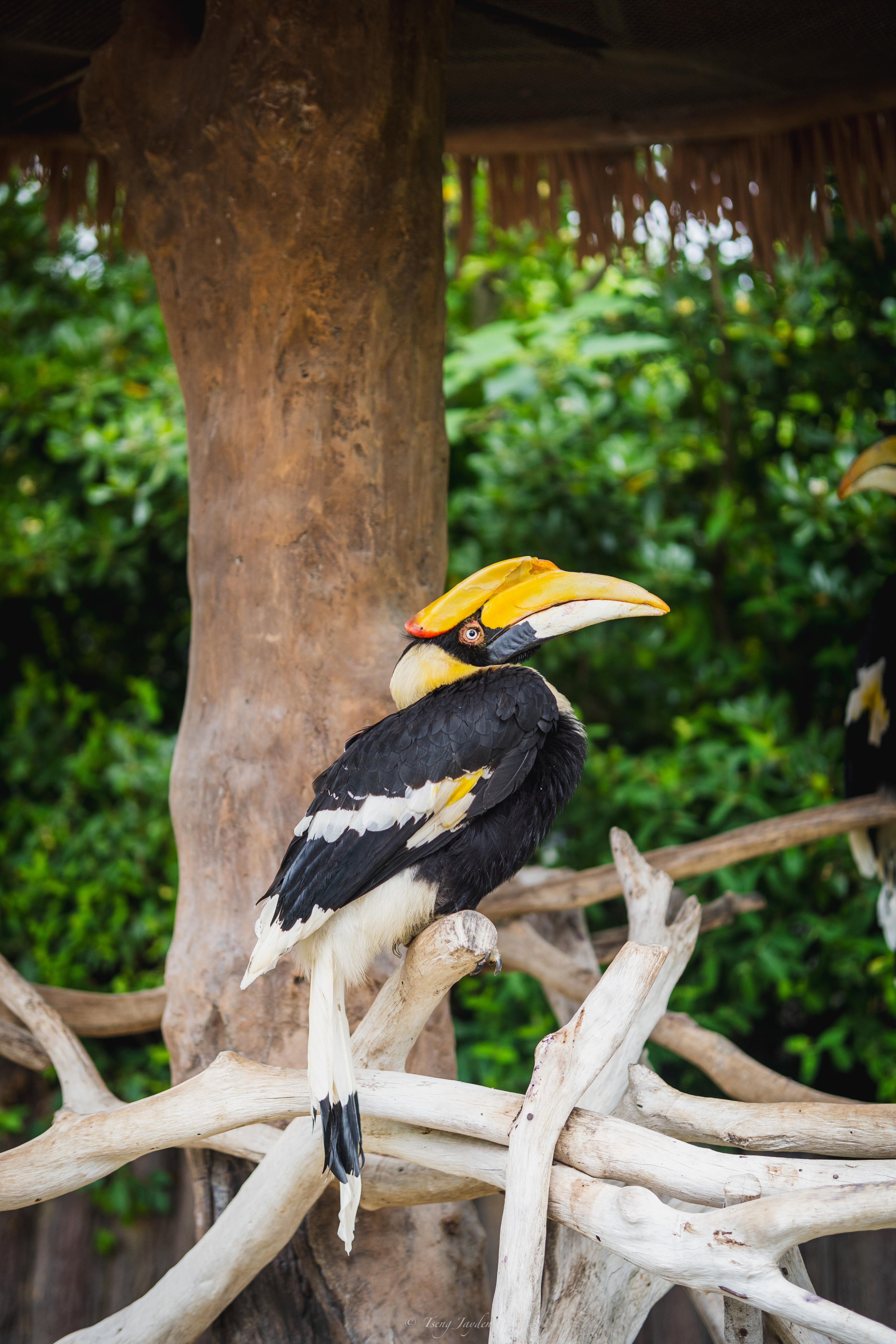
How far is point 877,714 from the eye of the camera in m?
1.97

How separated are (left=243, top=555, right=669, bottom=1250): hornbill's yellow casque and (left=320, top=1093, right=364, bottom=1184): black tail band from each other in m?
0.03

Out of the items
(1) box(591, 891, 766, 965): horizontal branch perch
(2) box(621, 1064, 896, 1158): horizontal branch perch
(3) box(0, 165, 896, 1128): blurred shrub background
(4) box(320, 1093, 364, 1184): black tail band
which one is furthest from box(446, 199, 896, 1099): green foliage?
(4) box(320, 1093, 364, 1184): black tail band

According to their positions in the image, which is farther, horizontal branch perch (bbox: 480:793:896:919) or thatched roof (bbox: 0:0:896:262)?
thatched roof (bbox: 0:0:896:262)

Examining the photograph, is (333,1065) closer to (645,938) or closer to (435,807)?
(435,807)

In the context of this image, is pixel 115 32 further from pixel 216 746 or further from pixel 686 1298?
pixel 686 1298

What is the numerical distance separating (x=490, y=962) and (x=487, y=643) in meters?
0.44

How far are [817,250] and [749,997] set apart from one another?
155cm

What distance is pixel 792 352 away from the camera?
8.54 feet

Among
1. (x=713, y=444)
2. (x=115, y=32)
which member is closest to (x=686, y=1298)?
(x=713, y=444)

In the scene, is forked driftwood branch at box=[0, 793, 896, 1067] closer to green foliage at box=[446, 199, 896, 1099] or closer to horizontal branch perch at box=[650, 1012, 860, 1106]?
horizontal branch perch at box=[650, 1012, 860, 1106]

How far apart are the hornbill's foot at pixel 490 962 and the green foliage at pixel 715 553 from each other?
0.98m

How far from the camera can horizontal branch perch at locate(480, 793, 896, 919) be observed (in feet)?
5.73

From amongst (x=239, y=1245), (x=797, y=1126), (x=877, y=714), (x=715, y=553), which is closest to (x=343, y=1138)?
(x=239, y=1245)

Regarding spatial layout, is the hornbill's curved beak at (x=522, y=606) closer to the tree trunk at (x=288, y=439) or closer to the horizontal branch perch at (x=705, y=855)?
the tree trunk at (x=288, y=439)
